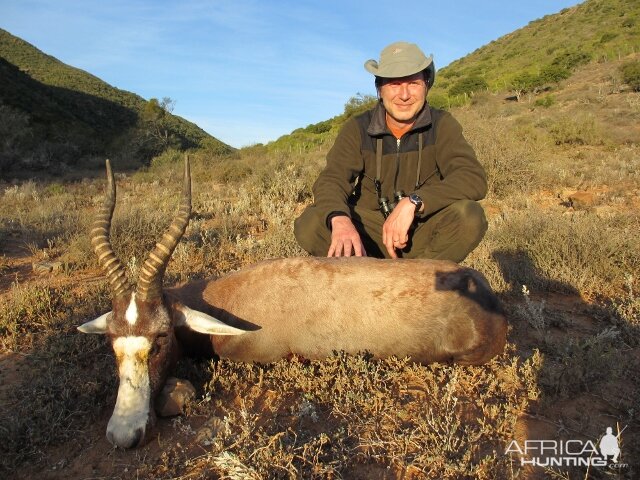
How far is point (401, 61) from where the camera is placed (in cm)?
410

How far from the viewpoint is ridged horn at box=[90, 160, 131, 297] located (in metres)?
2.93

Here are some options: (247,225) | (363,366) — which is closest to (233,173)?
(247,225)

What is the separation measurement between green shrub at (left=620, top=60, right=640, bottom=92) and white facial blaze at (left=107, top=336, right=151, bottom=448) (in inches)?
1000

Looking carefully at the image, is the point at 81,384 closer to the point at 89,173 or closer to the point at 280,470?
the point at 280,470

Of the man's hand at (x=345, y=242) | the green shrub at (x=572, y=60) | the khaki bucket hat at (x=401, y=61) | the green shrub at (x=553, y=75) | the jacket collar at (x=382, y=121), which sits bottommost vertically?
the man's hand at (x=345, y=242)

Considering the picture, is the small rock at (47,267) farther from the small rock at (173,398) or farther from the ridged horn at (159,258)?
the small rock at (173,398)

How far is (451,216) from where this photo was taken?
4.07m

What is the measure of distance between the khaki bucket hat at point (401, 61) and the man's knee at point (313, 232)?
4.54ft

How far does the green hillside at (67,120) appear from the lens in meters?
19.7

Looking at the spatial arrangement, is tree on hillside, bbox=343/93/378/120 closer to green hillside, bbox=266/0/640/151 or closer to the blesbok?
green hillside, bbox=266/0/640/151

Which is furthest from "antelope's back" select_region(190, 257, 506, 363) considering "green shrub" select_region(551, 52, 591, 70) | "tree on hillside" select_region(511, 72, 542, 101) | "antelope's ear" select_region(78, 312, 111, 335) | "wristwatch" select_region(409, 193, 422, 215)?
"green shrub" select_region(551, 52, 591, 70)

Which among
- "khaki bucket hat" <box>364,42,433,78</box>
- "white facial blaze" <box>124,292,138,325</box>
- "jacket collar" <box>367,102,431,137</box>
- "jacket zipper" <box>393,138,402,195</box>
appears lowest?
"white facial blaze" <box>124,292,138,325</box>

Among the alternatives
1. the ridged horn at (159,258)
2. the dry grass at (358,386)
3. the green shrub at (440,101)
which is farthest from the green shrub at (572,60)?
the ridged horn at (159,258)

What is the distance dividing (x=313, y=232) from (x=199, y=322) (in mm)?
1581
